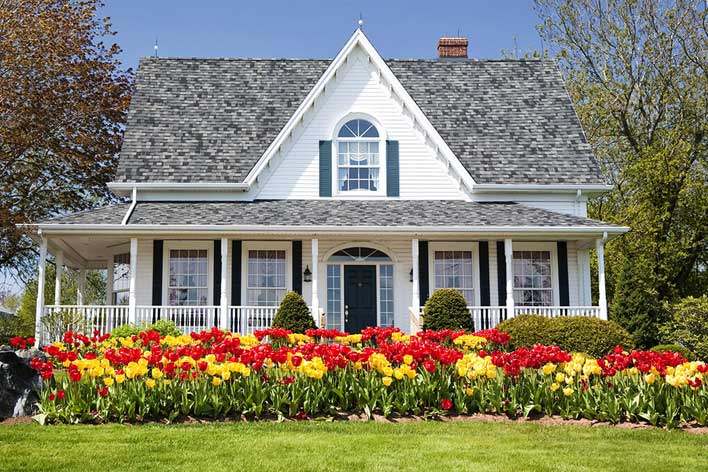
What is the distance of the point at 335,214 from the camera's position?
20062 millimetres

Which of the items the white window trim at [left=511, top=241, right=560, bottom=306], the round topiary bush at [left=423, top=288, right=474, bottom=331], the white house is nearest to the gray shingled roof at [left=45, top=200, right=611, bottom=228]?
the white house

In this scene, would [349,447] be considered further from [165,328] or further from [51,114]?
[51,114]

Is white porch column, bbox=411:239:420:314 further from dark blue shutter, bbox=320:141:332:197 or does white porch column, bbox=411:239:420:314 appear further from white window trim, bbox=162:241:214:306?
white window trim, bbox=162:241:214:306

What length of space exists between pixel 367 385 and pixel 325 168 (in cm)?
1233

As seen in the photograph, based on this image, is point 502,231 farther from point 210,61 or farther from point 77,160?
point 77,160

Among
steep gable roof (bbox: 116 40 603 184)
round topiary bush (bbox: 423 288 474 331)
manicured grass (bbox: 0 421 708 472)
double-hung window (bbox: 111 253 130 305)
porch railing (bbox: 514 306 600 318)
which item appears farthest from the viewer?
double-hung window (bbox: 111 253 130 305)

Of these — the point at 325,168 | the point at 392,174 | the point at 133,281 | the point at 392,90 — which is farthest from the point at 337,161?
the point at 133,281

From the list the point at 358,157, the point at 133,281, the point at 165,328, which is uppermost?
the point at 358,157

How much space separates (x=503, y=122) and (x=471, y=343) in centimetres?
1279

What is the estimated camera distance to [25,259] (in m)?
30.1

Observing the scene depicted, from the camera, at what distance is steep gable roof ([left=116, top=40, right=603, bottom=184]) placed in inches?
855

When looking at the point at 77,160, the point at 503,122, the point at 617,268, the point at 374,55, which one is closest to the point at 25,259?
the point at 77,160

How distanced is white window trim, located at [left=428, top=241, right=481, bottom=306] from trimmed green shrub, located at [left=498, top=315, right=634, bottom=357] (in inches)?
157

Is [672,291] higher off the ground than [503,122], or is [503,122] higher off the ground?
[503,122]
